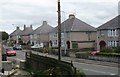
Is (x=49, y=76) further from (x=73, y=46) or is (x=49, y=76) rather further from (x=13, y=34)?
(x=13, y=34)

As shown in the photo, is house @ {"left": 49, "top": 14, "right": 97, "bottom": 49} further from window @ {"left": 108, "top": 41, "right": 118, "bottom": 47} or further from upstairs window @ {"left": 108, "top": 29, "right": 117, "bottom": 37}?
upstairs window @ {"left": 108, "top": 29, "right": 117, "bottom": 37}

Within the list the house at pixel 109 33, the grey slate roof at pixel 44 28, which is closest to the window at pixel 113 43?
the house at pixel 109 33

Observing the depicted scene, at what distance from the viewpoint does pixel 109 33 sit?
61.5m

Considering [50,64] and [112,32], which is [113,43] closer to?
[112,32]

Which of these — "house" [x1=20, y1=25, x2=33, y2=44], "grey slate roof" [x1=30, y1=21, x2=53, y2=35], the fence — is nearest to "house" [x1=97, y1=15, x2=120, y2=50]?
the fence

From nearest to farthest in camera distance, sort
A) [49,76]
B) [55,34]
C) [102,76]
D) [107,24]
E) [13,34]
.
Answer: [49,76] → [102,76] → [107,24] → [55,34] → [13,34]

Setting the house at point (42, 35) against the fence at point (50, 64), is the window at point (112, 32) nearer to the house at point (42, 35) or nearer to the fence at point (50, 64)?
the fence at point (50, 64)

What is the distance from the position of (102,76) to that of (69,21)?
54305 mm

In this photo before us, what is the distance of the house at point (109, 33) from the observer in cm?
5938

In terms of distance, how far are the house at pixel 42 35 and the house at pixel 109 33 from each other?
3214 cm

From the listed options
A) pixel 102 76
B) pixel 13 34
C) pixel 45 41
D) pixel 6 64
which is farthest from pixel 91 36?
pixel 13 34

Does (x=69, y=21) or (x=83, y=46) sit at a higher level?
(x=69, y=21)

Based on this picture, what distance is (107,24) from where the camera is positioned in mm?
61969

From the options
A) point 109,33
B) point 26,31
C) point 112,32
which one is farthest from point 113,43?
point 26,31
